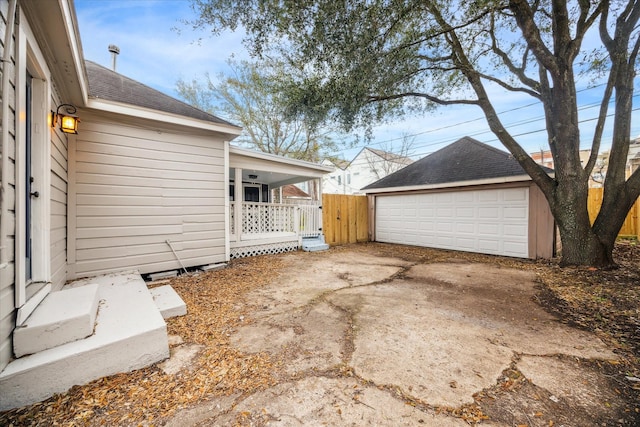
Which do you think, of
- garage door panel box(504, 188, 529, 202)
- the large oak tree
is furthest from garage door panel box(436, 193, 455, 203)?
the large oak tree

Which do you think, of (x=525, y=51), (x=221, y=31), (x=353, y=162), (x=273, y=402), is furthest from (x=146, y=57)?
(x=353, y=162)

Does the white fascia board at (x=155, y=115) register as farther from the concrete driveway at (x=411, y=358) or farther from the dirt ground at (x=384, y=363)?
the concrete driveway at (x=411, y=358)

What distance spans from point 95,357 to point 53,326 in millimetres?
349

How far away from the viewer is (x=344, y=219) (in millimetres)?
9344

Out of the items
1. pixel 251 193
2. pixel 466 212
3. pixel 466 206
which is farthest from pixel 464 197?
pixel 251 193

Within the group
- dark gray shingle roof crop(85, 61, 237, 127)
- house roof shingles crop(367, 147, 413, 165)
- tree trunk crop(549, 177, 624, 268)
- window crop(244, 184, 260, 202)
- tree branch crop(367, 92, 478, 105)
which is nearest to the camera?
dark gray shingle roof crop(85, 61, 237, 127)

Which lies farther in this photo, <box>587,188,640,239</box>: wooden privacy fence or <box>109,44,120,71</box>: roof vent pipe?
<box>587,188,640,239</box>: wooden privacy fence

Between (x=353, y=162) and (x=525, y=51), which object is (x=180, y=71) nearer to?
(x=525, y=51)

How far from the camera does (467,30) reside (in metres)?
5.55

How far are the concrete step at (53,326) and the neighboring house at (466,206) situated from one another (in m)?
8.28

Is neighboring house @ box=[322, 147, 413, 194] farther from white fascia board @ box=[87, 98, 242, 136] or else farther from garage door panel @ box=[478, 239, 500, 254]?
white fascia board @ box=[87, 98, 242, 136]

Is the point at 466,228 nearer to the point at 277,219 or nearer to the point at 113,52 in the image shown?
the point at 277,219

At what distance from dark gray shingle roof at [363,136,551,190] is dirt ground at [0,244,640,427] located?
13.0 ft

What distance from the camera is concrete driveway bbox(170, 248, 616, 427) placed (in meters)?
1.51
